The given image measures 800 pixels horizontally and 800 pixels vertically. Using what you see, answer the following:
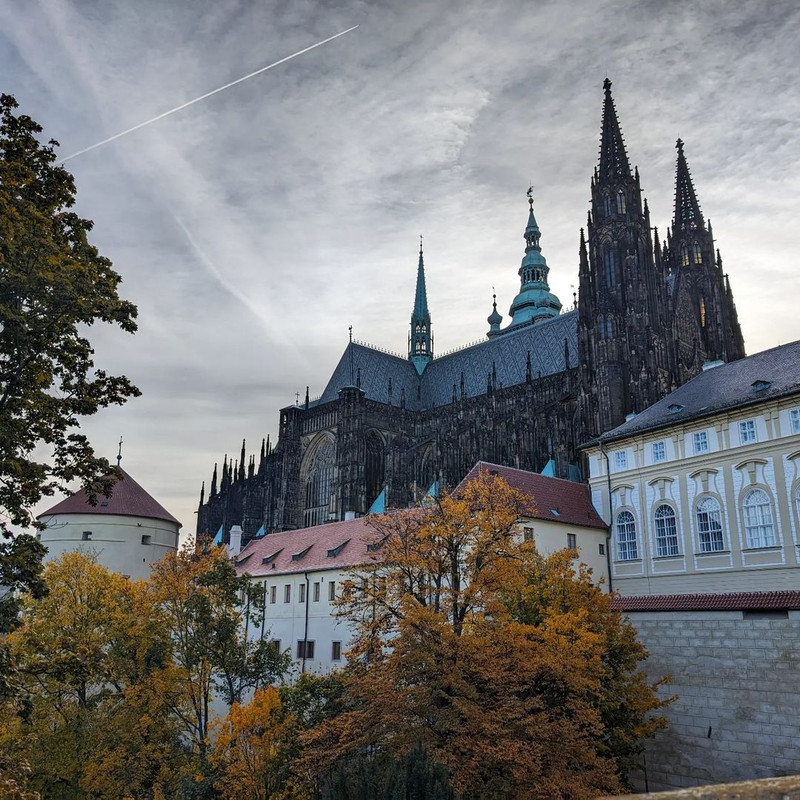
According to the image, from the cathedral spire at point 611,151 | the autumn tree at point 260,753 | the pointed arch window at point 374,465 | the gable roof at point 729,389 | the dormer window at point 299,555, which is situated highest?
the cathedral spire at point 611,151

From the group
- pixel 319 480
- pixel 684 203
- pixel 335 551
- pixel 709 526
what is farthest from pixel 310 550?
A: pixel 684 203

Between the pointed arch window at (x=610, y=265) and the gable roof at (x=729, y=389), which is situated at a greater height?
the pointed arch window at (x=610, y=265)

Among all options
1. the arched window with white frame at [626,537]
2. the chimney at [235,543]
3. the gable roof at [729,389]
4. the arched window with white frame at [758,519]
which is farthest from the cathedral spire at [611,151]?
the chimney at [235,543]

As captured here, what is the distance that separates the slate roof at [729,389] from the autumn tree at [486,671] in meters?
11.4

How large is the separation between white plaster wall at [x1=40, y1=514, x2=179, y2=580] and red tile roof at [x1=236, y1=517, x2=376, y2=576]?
6423mm

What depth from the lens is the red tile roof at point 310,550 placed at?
137 feet

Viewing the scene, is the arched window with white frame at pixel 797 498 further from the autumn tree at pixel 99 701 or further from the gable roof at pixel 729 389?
the autumn tree at pixel 99 701

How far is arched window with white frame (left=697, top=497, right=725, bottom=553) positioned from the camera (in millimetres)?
33125

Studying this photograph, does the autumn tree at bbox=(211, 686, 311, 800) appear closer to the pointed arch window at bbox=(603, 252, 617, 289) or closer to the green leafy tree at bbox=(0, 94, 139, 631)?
the green leafy tree at bbox=(0, 94, 139, 631)

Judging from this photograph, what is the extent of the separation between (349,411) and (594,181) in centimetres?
3083

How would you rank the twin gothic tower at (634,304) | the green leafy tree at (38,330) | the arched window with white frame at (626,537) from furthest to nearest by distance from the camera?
the twin gothic tower at (634,304) < the arched window with white frame at (626,537) < the green leafy tree at (38,330)

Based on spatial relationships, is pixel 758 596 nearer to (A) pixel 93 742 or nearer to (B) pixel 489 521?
(B) pixel 489 521

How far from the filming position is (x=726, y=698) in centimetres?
2623

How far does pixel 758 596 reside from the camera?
2725cm
